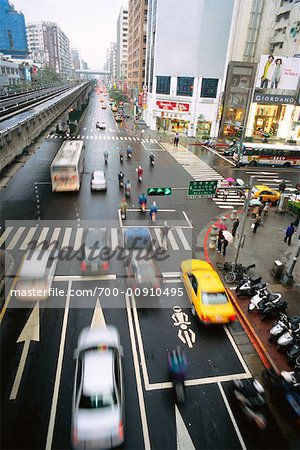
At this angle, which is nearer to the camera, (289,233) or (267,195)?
(289,233)

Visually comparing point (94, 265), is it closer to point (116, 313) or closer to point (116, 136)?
point (116, 313)

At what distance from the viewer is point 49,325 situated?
41.3ft

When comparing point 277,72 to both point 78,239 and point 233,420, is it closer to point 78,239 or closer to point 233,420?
point 78,239

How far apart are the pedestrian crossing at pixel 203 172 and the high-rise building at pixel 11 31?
14768 centimetres

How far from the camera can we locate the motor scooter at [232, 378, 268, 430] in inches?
352

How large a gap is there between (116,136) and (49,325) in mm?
50853

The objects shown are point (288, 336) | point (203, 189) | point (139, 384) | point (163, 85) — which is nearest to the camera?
point (139, 384)

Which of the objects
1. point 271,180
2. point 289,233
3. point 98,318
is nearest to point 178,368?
point 98,318

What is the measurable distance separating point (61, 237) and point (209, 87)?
160 ft

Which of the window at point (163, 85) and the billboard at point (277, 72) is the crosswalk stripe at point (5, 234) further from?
the window at point (163, 85)

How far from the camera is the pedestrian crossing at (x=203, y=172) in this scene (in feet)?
92.1

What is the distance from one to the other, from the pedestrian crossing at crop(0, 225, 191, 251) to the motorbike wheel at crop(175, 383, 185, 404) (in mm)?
10225

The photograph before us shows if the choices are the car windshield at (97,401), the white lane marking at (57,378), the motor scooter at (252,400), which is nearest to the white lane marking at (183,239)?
the white lane marking at (57,378)

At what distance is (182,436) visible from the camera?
8.78 m
